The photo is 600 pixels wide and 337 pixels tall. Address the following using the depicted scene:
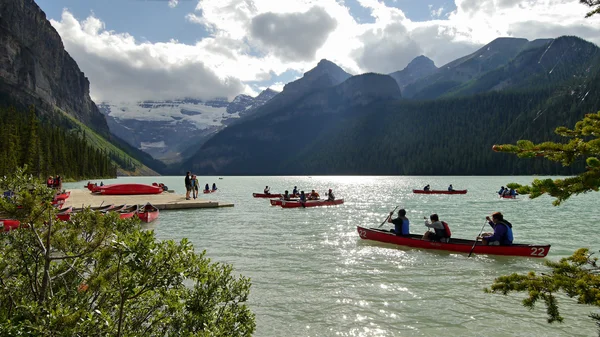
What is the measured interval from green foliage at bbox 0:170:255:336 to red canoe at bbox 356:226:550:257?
18041 millimetres

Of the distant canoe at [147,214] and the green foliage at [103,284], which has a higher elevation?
the green foliage at [103,284]

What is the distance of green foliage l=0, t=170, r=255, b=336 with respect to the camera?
407 cm

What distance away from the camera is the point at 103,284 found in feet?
15.4

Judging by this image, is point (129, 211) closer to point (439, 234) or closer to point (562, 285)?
point (439, 234)

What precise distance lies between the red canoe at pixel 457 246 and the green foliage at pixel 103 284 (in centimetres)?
1804

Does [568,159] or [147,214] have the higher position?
[568,159]

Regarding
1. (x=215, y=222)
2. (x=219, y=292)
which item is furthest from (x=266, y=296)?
(x=215, y=222)

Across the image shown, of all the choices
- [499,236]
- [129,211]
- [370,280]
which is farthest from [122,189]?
[499,236]

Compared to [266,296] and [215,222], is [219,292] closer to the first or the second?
[266,296]

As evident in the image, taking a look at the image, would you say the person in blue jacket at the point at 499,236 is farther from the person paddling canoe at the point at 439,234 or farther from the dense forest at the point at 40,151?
the dense forest at the point at 40,151

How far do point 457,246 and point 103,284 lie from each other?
20190 mm

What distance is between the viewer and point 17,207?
469cm

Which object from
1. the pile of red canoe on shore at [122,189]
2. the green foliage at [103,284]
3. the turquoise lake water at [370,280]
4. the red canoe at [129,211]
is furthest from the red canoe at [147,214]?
the green foliage at [103,284]

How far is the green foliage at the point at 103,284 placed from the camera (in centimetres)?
407
